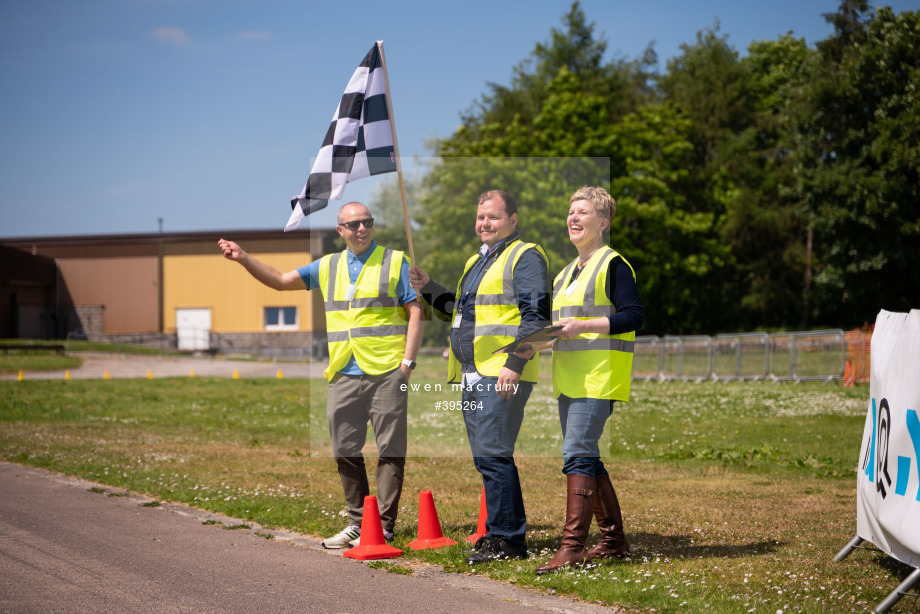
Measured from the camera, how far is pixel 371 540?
246 inches

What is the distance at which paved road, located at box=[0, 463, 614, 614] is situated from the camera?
4.96m

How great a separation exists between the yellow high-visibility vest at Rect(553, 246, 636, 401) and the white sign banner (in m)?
1.59

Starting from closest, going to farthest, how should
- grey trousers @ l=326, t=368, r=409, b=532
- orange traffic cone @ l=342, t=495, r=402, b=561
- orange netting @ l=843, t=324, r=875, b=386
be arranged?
orange traffic cone @ l=342, t=495, r=402, b=561
grey trousers @ l=326, t=368, r=409, b=532
orange netting @ l=843, t=324, r=875, b=386

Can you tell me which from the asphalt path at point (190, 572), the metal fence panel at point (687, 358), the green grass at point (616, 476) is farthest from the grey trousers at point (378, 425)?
the metal fence panel at point (687, 358)

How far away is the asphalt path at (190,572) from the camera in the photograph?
16.3 ft

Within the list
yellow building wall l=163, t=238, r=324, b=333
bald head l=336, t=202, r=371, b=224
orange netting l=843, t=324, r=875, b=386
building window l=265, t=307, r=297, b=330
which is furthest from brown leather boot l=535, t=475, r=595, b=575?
building window l=265, t=307, r=297, b=330

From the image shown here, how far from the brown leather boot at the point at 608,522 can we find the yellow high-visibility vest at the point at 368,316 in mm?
1894

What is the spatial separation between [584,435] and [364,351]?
1951 mm

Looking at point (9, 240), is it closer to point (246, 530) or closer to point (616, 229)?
point (616, 229)

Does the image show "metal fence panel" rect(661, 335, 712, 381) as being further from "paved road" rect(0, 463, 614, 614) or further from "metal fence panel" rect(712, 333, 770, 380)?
"paved road" rect(0, 463, 614, 614)

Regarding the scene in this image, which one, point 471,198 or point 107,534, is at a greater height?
point 471,198

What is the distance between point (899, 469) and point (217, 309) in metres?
50.2

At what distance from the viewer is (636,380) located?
1194 inches

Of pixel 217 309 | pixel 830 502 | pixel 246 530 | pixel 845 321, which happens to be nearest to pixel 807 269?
pixel 845 321
